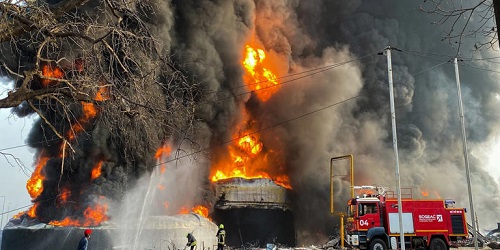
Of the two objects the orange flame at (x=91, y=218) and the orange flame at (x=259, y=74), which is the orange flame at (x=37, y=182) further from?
the orange flame at (x=259, y=74)

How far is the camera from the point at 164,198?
27047 mm

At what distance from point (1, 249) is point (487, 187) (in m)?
49.2

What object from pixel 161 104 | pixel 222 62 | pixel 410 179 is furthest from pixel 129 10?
pixel 410 179

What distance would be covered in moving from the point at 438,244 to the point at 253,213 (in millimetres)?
14462

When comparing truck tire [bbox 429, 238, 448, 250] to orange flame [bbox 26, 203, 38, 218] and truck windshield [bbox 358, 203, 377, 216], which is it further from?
orange flame [bbox 26, 203, 38, 218]

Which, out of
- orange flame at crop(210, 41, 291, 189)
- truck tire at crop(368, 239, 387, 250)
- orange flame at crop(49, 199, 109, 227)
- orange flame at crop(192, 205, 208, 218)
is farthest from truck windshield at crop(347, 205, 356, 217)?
orange flame at crop(210, 41, 291, 189)

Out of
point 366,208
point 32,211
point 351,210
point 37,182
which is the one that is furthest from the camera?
point 37,182

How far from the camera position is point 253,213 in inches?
1235

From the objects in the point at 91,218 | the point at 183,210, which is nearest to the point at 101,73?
the point at 91,218

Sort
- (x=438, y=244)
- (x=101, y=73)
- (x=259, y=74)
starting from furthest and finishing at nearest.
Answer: (x=259, y=74) < (x=438, y=244) < (x=101, y=73)

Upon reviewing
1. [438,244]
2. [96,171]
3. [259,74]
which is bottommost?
[438,244]

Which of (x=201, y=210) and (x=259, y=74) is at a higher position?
(x=259, y=74)

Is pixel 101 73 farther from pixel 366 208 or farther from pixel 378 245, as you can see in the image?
pixel 378 245

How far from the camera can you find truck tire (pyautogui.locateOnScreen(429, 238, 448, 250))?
65.7 feet
